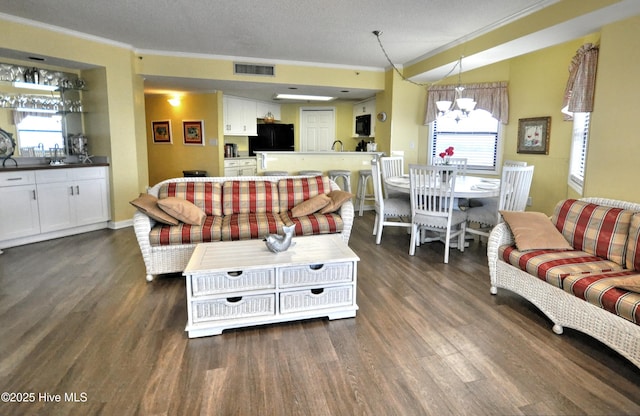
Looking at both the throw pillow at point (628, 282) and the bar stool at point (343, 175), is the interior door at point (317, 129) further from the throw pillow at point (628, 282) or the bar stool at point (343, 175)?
the throw pillow at point (628, 282)

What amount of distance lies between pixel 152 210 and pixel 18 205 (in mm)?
2158

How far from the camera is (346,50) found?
17.4 feet

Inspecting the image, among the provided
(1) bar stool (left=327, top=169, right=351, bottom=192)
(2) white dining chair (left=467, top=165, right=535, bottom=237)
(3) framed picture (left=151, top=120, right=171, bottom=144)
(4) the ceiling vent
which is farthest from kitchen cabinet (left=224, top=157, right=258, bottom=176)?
(2) white dining chair (left=467, top=165, right=535, bottom=237)

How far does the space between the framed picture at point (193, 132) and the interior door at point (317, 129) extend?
2645 millimetres

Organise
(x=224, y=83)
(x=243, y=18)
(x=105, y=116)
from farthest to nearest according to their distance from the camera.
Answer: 1. (x=224, y=83)
2. (x=105, y=116)
3. (x=243, y=18)

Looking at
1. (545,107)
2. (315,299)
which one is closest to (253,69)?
(545,107)

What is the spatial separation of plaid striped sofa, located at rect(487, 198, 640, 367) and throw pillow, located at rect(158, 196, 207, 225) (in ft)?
8.13

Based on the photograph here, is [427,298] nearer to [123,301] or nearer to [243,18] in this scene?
[123,301]

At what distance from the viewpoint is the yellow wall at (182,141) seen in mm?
7441

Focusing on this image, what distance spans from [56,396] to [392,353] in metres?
1.69

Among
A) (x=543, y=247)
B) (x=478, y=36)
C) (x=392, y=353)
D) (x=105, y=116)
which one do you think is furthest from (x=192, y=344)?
(x=478, y=36)

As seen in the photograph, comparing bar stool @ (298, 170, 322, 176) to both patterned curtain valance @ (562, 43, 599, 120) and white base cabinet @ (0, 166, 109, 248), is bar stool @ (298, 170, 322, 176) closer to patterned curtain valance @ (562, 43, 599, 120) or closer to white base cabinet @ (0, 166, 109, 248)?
white base cabinet @ (0, 166, 109, 248)

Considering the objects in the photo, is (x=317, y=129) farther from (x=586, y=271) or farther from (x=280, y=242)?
(x=586, y=271)

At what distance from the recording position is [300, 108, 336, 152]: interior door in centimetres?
925
